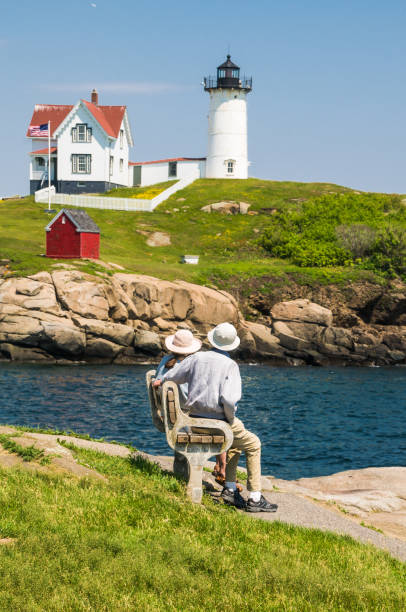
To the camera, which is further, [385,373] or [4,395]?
[385,373]

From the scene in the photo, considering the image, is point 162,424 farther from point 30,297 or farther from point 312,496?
point 30,297

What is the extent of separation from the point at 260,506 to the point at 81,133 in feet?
233

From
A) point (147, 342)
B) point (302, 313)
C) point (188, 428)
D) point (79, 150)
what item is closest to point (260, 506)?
point (188, 428)

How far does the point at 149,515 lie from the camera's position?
9094mm

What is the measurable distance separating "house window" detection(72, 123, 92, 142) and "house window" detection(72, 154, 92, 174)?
1782 mm

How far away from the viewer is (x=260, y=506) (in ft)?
34.4

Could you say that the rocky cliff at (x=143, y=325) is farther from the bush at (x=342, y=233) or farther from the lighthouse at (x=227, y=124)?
the lighthouse at (x=227, y=124)

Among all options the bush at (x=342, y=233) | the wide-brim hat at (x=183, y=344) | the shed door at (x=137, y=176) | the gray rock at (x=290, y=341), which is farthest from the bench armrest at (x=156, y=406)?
the shed door at (x=137, y=176)

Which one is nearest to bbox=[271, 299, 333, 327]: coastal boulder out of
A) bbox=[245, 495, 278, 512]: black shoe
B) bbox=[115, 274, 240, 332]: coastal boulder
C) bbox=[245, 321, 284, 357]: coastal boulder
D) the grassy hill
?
bbox=[245, 321, 284, 357]: coastal boulder

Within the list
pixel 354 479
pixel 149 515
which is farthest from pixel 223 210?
pixel 149 515

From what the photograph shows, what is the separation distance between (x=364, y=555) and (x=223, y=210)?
210 feet

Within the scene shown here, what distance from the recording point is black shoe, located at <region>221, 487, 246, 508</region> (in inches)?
417

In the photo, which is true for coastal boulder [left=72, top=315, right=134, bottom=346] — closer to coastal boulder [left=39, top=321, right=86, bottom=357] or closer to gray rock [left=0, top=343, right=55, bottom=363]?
coastal boulder [left=39, top=321, right=86, bottom=357]

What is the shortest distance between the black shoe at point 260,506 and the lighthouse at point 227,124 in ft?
241
